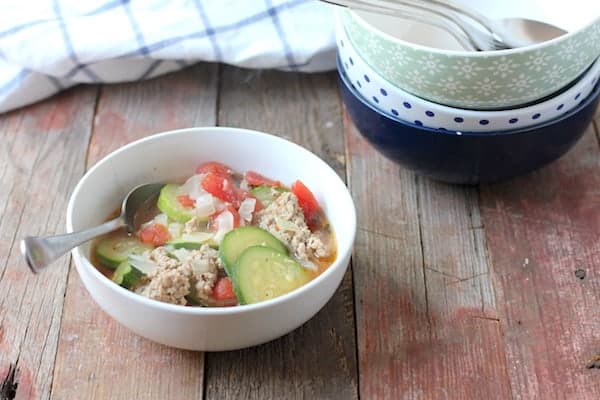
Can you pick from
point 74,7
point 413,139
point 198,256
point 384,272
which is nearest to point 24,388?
point 198,256

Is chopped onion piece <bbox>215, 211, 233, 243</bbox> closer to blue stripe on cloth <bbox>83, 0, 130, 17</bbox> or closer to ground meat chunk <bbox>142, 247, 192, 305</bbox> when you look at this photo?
ground meat chunk <bbox>142, 247, 192, 305</bbox>

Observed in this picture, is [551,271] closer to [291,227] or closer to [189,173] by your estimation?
[291,227]

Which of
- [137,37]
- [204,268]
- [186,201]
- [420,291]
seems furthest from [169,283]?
[137,37]

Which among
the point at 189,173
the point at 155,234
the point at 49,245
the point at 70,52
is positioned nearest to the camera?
the point at 49,245

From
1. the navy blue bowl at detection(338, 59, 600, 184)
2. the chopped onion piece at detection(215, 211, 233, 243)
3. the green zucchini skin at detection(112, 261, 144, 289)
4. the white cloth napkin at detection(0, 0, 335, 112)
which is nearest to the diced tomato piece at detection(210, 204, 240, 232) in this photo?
the chopped onion piece at detection(215, 211, 233, 243)

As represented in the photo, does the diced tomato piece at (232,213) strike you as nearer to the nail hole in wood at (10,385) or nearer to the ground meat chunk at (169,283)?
the ground meat chunk at (169,283)

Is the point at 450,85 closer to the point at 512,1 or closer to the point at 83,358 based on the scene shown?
the point at 512,1

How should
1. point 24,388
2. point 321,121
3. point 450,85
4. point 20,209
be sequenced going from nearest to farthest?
point 24,388 < point 450,85 < point 20,209 < point 321,121
